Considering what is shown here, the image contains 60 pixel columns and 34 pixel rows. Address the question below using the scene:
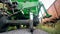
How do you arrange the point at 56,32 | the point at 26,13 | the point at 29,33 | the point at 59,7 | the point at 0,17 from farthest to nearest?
the point at 59,7, the point at 26,13, the point at 56,32, the point at 0,17, the point at 29,33

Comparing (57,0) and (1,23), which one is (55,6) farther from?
(1,23)

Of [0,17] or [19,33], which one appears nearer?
[19,33]

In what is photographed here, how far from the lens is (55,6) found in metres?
6.14

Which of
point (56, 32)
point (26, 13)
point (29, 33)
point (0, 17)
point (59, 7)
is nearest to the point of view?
point (29, 33)

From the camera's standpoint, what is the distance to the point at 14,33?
5.54 ft

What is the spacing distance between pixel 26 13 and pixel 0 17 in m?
1.94

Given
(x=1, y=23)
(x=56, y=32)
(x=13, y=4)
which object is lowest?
(x=56, y=32)

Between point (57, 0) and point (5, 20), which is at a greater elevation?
point (57, 0)

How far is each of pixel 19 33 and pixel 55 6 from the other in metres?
4.61

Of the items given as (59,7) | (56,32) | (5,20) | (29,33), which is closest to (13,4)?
(5,20)

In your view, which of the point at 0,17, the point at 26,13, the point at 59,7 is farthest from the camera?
the point at 59,7

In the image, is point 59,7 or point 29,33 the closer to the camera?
point 29,33

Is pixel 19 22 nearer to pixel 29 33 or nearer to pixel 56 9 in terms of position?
pixel 29 33

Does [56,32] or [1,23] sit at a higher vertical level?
[1,23]
